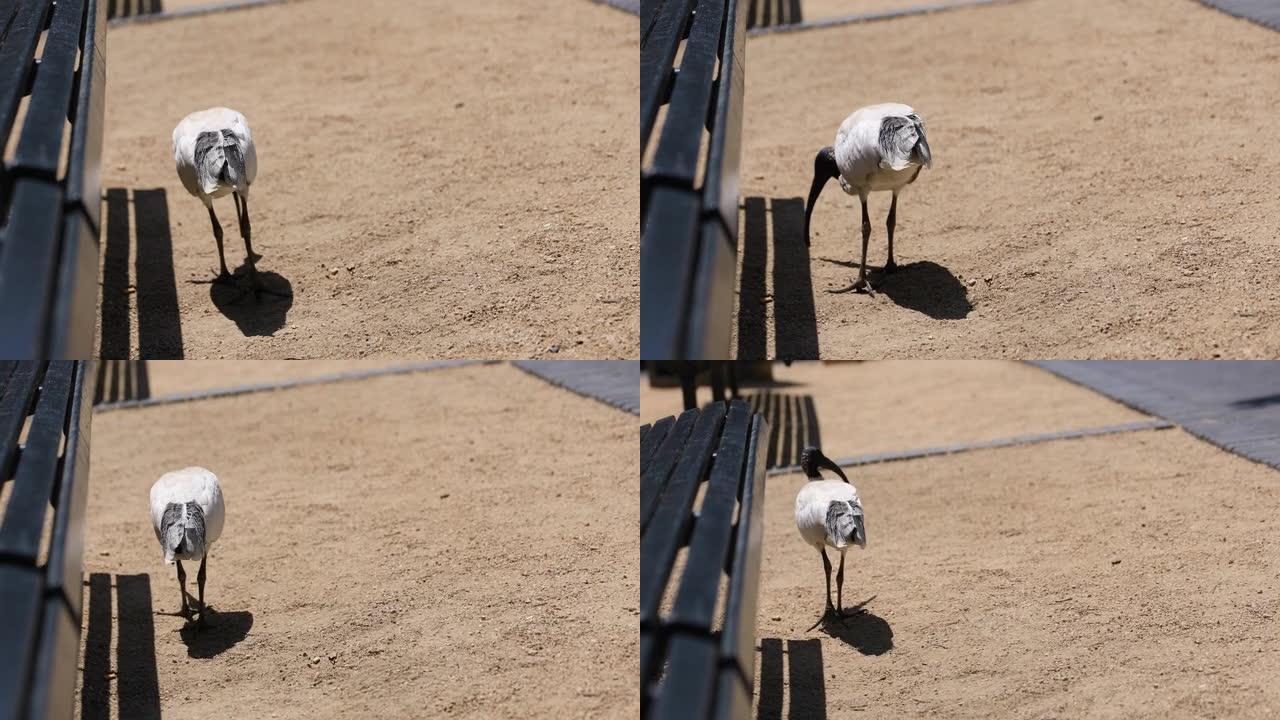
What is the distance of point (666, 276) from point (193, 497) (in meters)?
4.33

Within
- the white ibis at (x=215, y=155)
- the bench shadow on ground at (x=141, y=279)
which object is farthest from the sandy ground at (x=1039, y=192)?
the bench shadow on ground at (x=141, y=279)

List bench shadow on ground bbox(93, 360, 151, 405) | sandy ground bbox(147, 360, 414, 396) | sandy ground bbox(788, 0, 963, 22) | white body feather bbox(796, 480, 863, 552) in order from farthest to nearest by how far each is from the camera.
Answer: sandy ground bbox(788, 0, 963, 22), sandy ground bbox(147, 360, 414, 396), bench shadow on ground bbox(93, 360, 151, 405), white body feather bbox(796, 480, 863, 552)

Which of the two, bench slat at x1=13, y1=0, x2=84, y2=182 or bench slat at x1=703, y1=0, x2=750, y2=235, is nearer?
bench slat at x1=703, y1=0, x2=750, y2=235

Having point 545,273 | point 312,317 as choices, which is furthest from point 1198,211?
point 312,317

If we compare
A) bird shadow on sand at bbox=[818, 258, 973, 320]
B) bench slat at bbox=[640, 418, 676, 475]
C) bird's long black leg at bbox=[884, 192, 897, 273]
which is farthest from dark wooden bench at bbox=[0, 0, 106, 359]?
bird shadow on sand at bbox=[818, 258, 973, 320]

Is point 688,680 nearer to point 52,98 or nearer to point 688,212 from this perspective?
point 688,212

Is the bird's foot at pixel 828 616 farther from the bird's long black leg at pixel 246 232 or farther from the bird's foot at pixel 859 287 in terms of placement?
the bird's long black leg at pixel 246 232

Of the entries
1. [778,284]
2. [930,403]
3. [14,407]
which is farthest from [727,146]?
[930,403]

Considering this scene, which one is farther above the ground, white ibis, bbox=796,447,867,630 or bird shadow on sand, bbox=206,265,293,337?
bird shadow on sand, bbox=206,265,293,337

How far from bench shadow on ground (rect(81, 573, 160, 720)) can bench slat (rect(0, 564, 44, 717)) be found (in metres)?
3.13

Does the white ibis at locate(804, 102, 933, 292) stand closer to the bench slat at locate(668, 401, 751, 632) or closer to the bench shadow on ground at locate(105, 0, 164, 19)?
the bench slat at locate(668, 401, 751, 632)

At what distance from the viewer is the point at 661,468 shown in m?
4.50

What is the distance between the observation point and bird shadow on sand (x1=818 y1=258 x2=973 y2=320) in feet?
25.6

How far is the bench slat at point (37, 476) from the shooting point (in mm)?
3596
